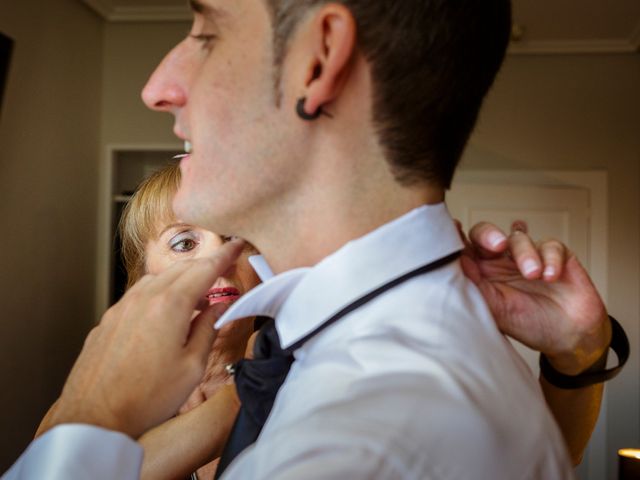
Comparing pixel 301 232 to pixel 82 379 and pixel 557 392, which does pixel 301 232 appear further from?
pixel 557 392

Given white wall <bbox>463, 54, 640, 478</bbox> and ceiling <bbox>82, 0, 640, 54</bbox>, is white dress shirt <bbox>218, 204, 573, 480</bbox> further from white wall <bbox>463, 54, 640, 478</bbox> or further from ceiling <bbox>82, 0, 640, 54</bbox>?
white wall <bbox>463, 54, 640, 478</bbox>

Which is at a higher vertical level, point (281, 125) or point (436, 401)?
point (281, 125)

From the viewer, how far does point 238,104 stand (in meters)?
0.73

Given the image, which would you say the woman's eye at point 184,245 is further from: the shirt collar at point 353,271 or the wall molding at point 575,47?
the wall molding at point 575,47

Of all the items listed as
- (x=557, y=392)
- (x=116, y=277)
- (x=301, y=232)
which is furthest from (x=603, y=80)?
(x=301, y=232)

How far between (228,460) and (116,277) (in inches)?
134

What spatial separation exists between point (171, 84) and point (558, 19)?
11.9 ft

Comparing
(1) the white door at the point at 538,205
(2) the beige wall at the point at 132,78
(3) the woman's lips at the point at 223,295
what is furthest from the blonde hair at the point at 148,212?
(1) the white door at the point at 538,205

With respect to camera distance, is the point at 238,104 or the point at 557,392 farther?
the point at 557,392

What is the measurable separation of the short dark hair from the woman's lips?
2.81 feet

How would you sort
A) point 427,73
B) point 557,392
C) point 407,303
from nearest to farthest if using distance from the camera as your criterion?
1. point 407,303
2. point 427,73
3. point 557,392

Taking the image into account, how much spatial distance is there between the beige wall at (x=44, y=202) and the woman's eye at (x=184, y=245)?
1.85 m

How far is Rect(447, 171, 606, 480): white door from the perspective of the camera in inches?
166

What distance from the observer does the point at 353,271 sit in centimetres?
66
